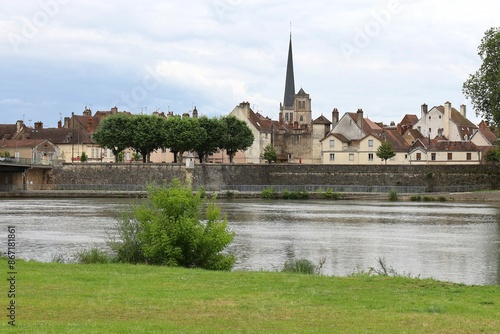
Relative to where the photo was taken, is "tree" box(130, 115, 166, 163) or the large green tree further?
the large green tree

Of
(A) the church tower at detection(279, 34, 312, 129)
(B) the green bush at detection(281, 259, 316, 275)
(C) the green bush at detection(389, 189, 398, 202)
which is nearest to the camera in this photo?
(B) the green bush at detection(281, 259, 316, 275)

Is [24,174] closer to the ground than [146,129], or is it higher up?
closer to the ground

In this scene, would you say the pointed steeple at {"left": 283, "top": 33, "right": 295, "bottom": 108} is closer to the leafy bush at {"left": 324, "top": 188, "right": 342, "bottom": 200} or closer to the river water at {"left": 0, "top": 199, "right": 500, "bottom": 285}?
the leafy bush at {"left": 324, "top": 188, "right": 342, "bottom": 200}

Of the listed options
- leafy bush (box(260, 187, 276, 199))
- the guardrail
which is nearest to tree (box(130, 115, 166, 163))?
the guardrail

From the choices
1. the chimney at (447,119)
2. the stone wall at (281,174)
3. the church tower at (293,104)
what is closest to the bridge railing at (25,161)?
the stone wall at (281,174)

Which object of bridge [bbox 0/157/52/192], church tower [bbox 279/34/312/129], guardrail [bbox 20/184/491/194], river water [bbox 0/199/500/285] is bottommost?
river water [bbox 0/199/500/285]

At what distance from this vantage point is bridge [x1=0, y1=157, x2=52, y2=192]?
95.4 metres

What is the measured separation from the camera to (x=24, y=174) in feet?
324

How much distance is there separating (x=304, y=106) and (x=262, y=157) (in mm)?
38987

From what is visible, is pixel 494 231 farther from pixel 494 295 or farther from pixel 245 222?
pixel 494 295

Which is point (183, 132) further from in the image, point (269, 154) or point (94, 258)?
point (94, 258)

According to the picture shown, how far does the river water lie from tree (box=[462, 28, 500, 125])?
26.4 ft

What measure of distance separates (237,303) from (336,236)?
2804cm

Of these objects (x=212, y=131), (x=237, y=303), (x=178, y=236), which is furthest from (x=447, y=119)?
(x=237, y=303)
